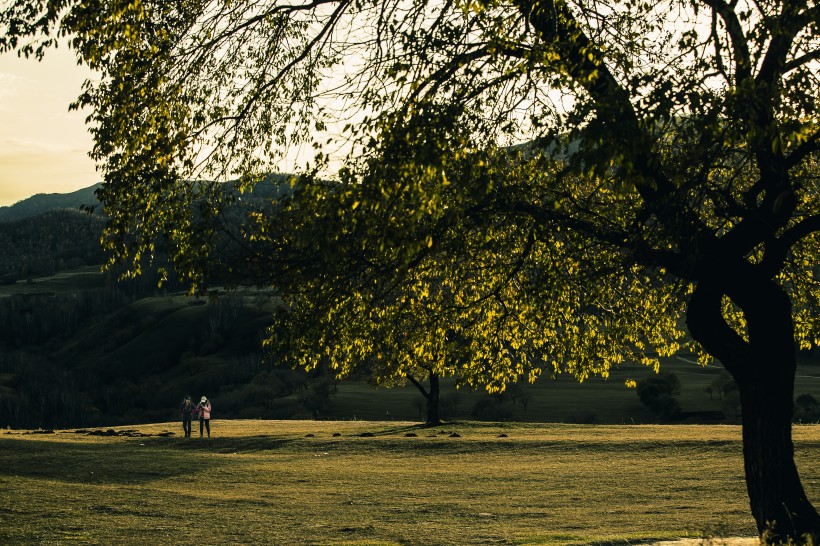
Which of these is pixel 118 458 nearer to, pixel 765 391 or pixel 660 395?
pixel 765 391

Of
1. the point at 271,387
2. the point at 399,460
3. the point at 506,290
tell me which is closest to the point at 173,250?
the point at 506,290

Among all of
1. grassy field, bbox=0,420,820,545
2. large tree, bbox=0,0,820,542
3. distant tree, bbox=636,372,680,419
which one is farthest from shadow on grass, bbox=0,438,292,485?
distant tree, bbox=636,372,680,419

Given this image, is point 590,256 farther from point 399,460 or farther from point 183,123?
point 399,460

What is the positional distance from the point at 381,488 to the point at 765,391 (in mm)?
16735

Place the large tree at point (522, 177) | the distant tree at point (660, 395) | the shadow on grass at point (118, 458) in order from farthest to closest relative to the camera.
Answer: the distant tree at point (660, 395) → the shadow on grass at point (118, 458) → the large tree at point (522, 177)

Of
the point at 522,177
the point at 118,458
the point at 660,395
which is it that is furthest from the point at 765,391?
the point at 660,395

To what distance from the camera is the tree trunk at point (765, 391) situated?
12.1m

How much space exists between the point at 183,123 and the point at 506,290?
6.38 metres

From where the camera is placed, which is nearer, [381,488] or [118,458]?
[381,488]

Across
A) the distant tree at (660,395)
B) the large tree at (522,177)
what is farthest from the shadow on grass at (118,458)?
the distant tree at (660,395)

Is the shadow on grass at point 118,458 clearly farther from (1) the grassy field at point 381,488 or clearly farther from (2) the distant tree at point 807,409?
(2) the distant tree at point 807,409

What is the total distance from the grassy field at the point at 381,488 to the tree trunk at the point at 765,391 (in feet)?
2.74

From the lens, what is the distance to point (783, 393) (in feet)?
40.7

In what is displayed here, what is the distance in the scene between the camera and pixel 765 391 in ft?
40.5
